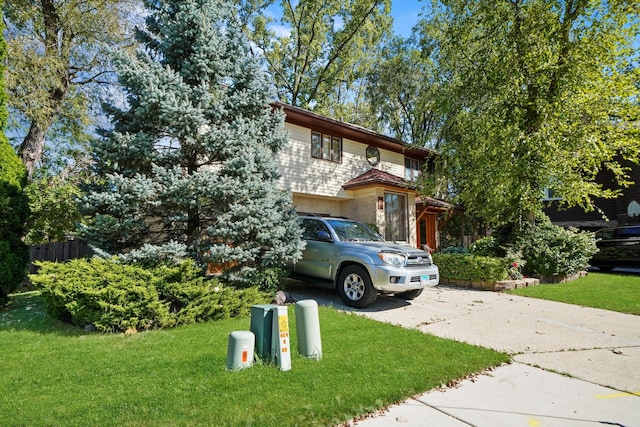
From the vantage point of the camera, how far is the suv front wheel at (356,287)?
7.09 metres

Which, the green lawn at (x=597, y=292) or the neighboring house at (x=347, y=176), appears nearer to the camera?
the green lawn at (x=597, y=292)

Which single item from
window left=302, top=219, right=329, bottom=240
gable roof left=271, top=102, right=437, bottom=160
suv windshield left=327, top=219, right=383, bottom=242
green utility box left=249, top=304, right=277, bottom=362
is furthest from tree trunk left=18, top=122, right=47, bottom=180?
green utility box left=249, top=304, right=277, bottom=362

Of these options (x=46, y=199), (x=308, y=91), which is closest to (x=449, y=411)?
(x=46, y=199)

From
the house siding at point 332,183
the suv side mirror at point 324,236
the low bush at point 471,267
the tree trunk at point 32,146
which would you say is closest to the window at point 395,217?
the house siding at point 332,183

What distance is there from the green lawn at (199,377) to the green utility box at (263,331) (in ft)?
0.66

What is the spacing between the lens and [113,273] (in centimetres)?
562

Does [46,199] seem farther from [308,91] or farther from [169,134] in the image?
[308,91]

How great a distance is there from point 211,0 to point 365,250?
21.3 ft

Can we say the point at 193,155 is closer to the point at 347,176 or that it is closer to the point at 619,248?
the point at 347,176

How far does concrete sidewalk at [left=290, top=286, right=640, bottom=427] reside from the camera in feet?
10.2

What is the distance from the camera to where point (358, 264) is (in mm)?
7316

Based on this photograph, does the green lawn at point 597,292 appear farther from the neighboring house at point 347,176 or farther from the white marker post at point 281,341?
the white marker post at point 281,341

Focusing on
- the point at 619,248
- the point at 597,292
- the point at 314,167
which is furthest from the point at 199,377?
the point at 619,248

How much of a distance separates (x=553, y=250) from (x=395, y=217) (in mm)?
6256
